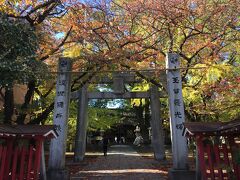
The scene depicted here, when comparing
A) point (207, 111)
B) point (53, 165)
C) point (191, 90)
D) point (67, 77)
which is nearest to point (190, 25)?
point (191, 90)

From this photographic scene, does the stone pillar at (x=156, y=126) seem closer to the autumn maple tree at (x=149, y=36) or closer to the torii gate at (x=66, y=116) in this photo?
the autumn maple tree at (x=149, y=36)

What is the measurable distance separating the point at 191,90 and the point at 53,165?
25.2 ft

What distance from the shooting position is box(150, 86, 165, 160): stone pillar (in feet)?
76.9

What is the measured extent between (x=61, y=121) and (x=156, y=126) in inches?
421

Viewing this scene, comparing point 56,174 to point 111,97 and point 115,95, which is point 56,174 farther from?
point 111,97

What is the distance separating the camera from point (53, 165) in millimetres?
14086

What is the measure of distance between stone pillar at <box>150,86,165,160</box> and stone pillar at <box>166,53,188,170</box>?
8.40 m

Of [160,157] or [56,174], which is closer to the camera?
[56,174]

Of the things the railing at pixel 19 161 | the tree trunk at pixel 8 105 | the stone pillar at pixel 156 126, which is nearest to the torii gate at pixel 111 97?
the stone pillar at pixel 156 126

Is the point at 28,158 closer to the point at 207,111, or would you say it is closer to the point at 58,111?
the point at 58,111

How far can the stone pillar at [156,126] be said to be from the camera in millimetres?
23438

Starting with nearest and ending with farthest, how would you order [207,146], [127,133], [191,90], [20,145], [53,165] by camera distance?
[207,146] → [20,145] → [53,165] → [191,90] → [127,133]

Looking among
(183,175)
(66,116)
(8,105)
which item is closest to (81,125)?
(8,105)

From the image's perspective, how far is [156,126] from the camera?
23.9m
